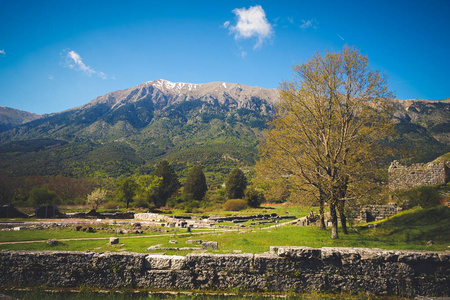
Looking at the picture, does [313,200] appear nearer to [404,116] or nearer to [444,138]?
[444,138]

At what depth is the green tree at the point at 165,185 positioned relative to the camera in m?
69.7

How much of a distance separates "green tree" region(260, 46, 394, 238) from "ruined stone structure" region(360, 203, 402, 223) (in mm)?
10964

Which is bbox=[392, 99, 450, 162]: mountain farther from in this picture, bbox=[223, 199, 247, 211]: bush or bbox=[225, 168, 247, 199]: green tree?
bbox=[223, 199, 247, 211]: bush

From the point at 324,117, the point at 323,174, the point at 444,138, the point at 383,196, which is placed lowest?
the point at 383,196

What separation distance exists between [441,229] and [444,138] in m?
173

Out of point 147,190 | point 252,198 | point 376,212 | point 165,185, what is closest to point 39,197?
point 147,190

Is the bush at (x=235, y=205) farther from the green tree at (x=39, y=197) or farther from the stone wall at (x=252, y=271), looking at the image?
the stone wall at (x=252, y=271)

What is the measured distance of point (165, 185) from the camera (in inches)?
2785

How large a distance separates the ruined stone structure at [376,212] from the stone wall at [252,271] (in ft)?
70.4

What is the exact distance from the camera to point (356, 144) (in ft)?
54.4

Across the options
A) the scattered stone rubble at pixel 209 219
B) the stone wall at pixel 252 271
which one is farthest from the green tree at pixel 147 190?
the stone wall at pixel 252 271

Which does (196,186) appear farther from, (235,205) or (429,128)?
(429,128)

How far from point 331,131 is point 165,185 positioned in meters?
61.3

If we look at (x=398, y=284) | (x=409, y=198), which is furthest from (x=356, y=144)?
(x=409, y=198)
